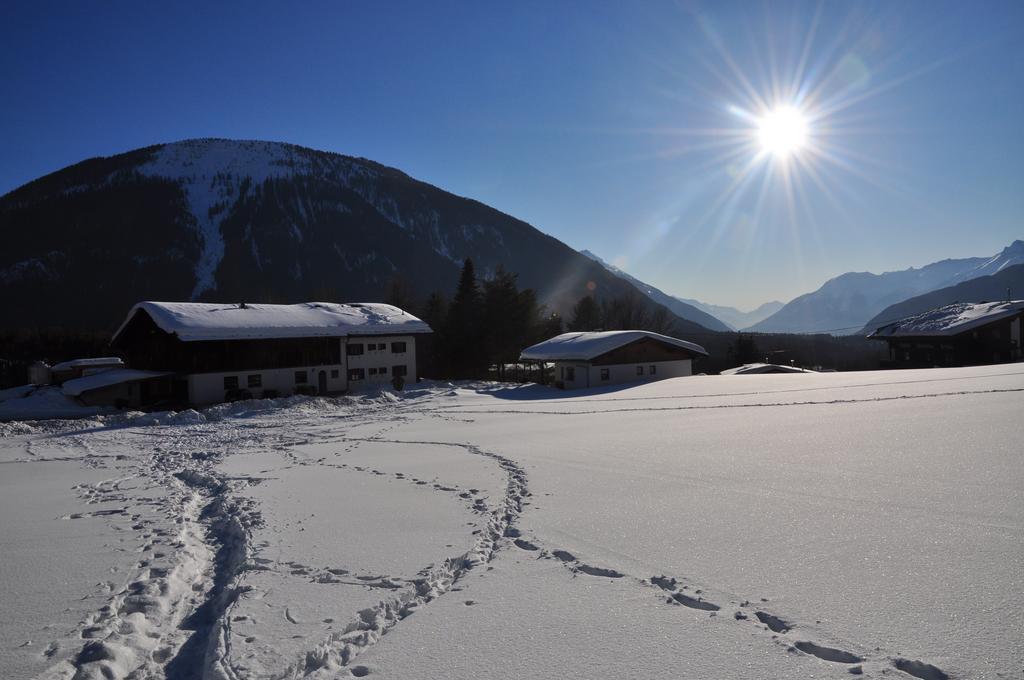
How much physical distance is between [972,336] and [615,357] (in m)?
30.2

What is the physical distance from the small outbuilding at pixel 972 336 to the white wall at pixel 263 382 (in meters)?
48.7

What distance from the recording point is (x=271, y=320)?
1428 inches

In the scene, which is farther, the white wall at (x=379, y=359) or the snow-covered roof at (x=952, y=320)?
the snow-covered roof at (x=952, y=320)

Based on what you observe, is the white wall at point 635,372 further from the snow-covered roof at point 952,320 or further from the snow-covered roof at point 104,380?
the snow-covered roof at point 104,380

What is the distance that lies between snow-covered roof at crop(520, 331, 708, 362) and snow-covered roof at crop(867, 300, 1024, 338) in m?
21.5

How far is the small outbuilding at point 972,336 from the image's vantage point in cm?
4403

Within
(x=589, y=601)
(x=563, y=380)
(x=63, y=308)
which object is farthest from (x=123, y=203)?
(x=589, y=601)

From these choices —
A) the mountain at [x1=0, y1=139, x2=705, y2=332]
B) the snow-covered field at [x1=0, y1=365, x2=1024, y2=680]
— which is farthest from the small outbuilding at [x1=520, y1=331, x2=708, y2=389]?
the mountain at [x1=0, y1=139, x2=705, y2=332]

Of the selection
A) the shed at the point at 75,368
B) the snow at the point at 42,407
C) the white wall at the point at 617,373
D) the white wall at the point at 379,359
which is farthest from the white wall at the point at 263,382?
the white wall at the point at 617,373

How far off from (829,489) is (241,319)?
35.1 metres

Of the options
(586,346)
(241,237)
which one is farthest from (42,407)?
(241,237)

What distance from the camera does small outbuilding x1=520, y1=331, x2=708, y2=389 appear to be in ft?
129

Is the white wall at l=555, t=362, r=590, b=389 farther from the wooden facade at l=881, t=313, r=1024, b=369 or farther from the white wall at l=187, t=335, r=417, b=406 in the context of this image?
the wooden facade at l=881, t=313, r=1024, b=369

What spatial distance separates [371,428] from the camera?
21.4m
